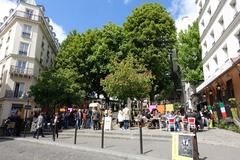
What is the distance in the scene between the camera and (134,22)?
99.8ft

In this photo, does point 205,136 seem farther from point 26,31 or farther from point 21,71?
point 26,31

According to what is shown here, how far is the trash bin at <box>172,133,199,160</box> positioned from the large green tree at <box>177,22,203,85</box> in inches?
864

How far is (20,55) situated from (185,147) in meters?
32.3

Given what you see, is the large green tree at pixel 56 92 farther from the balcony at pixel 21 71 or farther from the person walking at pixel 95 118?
the person walking at pixel 95 118

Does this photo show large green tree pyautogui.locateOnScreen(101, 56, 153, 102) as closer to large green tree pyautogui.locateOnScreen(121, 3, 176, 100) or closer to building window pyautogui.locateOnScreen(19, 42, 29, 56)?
large green tree pyautogui.locateOnScreen(121, 3, 176, 100)

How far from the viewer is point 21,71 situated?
34094 mm

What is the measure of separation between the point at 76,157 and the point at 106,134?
6447 millimetres

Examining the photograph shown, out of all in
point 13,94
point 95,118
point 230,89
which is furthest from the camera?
point 13,94

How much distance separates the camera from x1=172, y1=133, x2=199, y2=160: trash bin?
22.6 feet

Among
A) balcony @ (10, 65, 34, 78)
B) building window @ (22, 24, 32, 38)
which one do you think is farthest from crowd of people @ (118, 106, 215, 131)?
building window @ (22, 24, 32, 38)

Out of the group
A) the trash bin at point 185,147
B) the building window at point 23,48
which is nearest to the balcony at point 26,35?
the building window at point 23,48

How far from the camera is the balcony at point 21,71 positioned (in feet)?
109

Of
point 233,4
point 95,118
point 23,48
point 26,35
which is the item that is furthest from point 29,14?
point 233,4

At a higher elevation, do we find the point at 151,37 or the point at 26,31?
the point at 26,31
